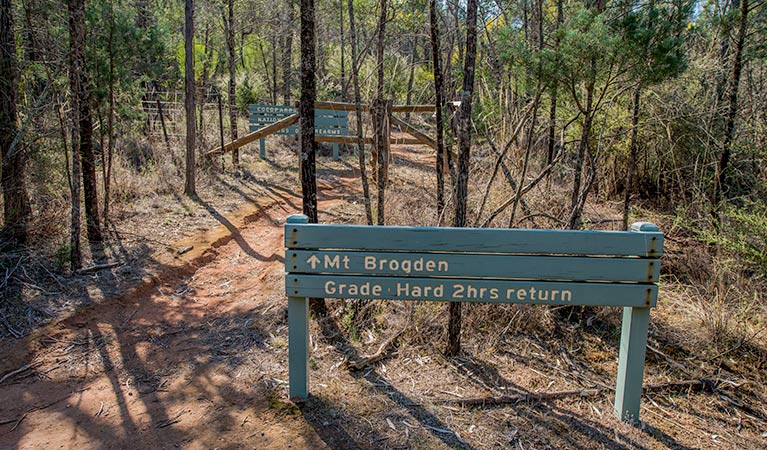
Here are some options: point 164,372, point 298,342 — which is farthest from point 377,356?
point 164,372

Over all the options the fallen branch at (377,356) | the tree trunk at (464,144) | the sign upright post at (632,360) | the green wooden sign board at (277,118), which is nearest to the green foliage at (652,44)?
the tree trunk at (464,144)

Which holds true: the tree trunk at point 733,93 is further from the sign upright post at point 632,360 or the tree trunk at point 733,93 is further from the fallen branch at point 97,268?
→ the fallen branch at point 97,268

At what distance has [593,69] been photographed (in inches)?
165

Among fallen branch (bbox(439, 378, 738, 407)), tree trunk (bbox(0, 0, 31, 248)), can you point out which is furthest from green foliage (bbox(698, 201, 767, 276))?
tree trunk (bbox(0, 0, 31, 248))

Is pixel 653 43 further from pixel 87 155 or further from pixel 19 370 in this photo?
pixel 87 155

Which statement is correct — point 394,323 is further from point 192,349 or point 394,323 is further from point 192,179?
point 192,179

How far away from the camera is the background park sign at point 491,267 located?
117 inches

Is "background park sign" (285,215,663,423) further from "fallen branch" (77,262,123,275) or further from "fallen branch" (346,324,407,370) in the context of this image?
"fallen branch" (77,262,123,275)

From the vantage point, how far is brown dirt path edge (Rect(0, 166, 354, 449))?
122 inches

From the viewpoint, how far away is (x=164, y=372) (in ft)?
12.9

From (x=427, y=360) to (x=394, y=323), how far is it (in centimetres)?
59

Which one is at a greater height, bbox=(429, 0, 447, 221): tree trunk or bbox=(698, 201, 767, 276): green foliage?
bbox=(429, 0, 447, 221): tree trunk

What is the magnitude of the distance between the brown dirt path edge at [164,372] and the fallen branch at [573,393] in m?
1.07

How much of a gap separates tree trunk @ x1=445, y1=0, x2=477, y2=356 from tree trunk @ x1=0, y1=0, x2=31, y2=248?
15.9ft
